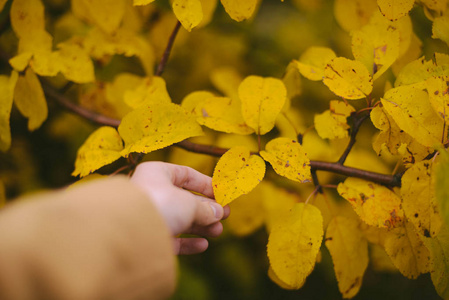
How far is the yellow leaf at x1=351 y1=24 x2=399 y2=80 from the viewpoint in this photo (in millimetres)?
682

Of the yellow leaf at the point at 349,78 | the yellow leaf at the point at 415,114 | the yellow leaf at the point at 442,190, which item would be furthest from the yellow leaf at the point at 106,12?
the yellow leaf at the point at 442,190

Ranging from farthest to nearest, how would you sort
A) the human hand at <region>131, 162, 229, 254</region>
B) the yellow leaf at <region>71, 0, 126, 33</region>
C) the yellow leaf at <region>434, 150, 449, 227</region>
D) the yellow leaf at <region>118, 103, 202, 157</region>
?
the yellow leaf at <region>71, 0, 126, 33</region> < the yellow leaf at <region>118, 103, 202, 157</region> < the human hand at <region>131, 162, 229, 254</region> < the yellow leaf at <region>434, 150, 449, 227</region>

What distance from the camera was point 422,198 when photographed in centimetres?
56

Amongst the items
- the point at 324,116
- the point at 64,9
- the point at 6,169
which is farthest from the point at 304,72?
the point at 6,169

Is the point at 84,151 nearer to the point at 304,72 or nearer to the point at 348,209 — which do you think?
the point at 304,72

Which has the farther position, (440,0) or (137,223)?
(440,0)

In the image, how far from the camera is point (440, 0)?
704mm

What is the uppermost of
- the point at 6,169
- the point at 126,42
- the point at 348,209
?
the point at 126,42

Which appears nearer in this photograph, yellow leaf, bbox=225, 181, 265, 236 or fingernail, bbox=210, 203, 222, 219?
fingernail, bbox=210, 203, 222, 219

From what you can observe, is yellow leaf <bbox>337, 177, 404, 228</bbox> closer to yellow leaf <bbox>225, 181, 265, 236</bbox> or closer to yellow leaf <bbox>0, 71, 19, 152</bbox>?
yellow leaf <bbox>225, 181, 265, 236</bbox>

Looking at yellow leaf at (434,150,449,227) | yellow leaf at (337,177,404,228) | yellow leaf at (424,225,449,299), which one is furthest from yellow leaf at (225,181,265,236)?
yellow leaf at (434,150,449,227)

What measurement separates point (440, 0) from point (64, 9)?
106 cm

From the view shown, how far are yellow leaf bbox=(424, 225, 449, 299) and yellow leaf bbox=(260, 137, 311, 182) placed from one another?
0.24m

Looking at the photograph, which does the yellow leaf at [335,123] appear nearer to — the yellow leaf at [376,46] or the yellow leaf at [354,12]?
the yellow leaf at [376,46]
